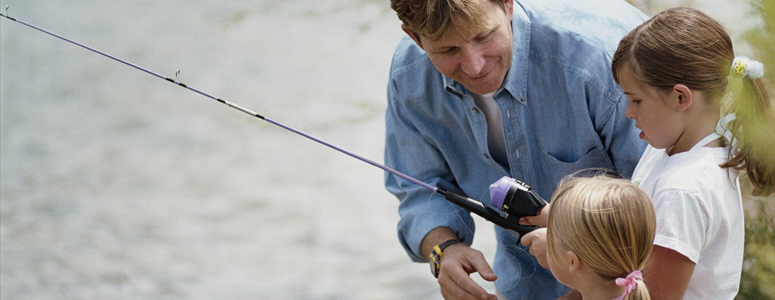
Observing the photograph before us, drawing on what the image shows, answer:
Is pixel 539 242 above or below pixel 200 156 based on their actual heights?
below

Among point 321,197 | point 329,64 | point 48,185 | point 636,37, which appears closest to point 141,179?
point 48,185

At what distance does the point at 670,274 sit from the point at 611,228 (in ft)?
0.51

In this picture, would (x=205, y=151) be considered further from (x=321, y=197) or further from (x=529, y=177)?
(x=529, y=177)

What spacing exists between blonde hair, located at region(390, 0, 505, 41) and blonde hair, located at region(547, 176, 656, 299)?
0.41 meters

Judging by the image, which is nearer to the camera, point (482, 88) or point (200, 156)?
point (482, 88)

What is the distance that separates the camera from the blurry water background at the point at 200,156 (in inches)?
112

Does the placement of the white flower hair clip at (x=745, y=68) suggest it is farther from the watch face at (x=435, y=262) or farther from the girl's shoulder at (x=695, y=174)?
the watch face at (x=435, y=262)

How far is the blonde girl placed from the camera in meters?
1.13

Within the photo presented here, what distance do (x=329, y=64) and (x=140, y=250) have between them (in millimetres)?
1448

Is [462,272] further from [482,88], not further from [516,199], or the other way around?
[482,88]

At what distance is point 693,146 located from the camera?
123 centimetres

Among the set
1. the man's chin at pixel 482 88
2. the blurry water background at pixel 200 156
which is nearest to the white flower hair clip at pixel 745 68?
the man's chin at pixel 482 88

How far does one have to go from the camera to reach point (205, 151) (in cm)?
346

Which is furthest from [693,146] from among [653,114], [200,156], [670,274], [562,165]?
[200,156]
